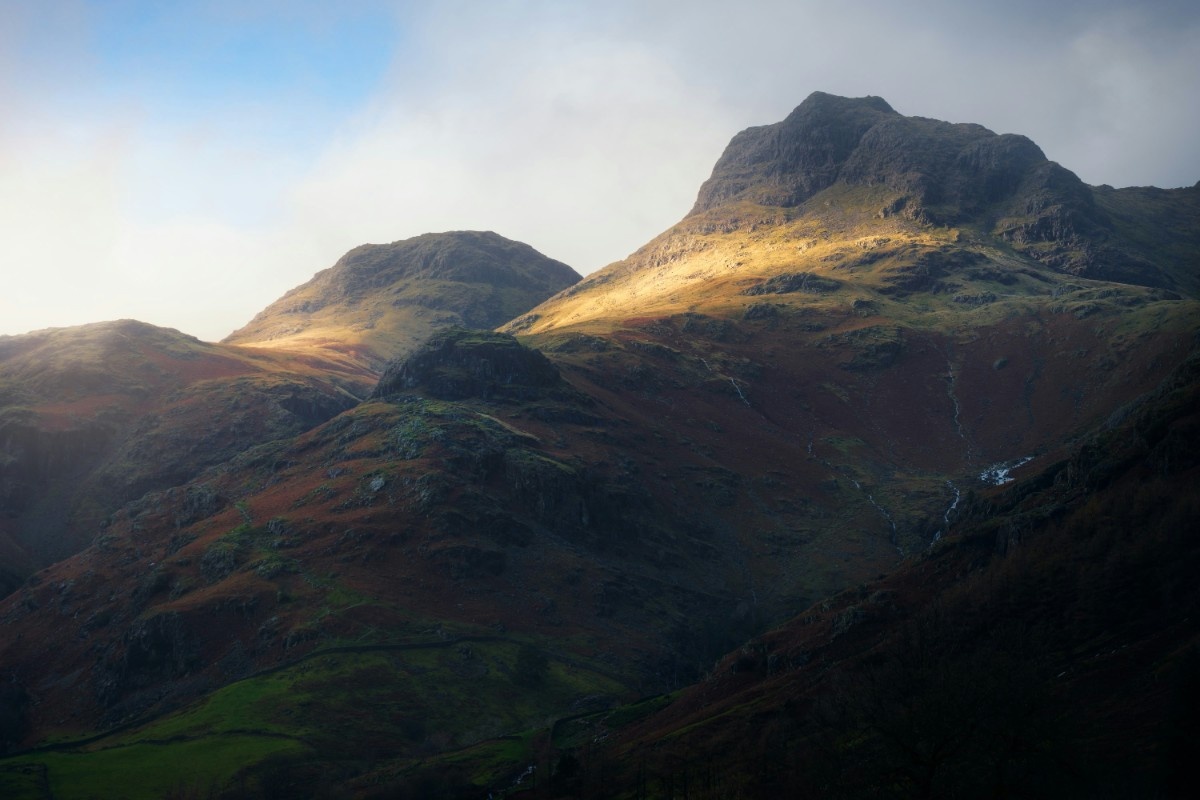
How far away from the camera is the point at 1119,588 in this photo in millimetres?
90125

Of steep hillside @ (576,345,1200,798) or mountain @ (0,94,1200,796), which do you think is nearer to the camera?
steep hillside @ (576,345,1200,798)

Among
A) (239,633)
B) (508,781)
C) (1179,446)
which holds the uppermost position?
(1179,446)

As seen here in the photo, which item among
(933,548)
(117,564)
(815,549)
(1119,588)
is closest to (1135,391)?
(815,549)

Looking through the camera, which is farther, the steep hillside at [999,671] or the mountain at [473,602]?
the mountain at [473,602]

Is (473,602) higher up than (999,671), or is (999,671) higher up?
(999,671)

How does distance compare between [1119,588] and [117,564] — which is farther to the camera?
[117,564]

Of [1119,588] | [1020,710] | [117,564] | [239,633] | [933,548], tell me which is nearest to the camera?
[1020,710]

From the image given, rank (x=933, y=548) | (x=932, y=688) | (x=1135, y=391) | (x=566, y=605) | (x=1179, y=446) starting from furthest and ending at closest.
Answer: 1. (x=1135, y=391)
2. (x=566, y=605)
3. (x=933, y=548)
4. (x=1179, y=446)
5. (x=932, y=688)

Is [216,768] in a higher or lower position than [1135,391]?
lower

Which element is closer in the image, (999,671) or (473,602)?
(999,671)

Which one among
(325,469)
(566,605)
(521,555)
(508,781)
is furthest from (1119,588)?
(325,469)

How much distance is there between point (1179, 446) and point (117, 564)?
531 feet

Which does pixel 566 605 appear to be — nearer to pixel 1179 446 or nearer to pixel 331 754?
pixel 331 754

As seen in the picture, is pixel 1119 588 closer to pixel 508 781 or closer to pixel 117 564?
pixel 508 781
